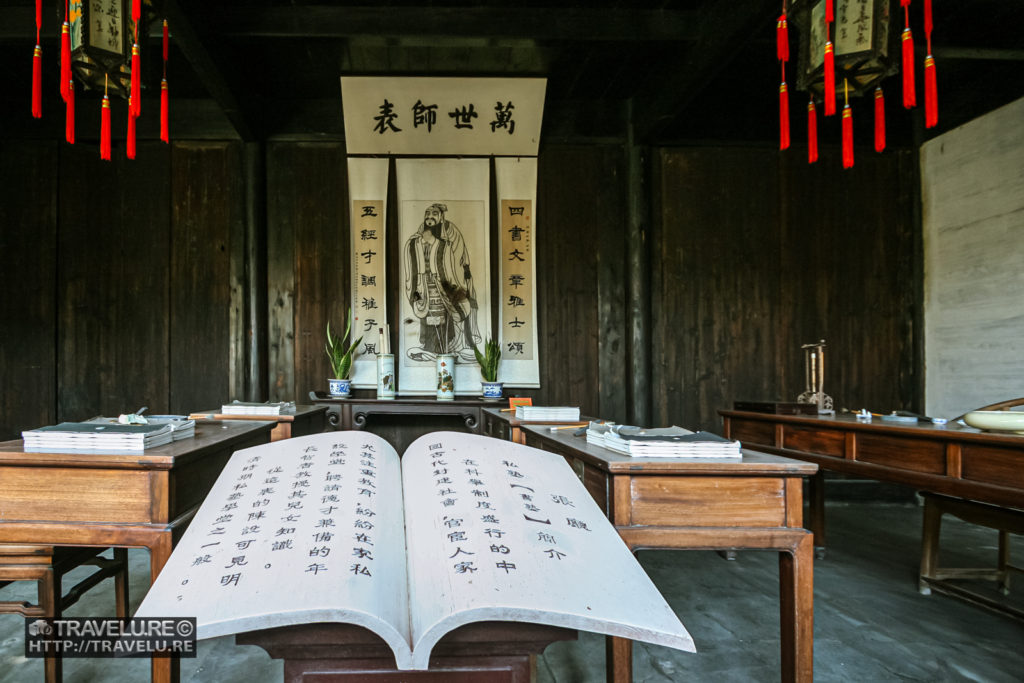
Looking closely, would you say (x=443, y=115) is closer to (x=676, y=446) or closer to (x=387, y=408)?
(x=387, y=408)

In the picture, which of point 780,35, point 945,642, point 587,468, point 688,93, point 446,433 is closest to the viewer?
point 446,433

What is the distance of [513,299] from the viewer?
4.04m

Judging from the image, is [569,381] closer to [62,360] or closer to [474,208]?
[474,208]

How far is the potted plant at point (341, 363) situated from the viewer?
12.0ft

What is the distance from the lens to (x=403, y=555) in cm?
56

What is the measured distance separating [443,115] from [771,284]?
106 inches

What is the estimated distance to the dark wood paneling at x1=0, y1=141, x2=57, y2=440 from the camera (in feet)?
12.8

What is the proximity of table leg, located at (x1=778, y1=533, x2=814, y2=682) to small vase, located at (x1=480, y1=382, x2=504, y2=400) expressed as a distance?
2.54m

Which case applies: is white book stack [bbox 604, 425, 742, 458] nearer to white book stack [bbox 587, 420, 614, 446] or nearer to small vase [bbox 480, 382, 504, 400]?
white book stack [bbox 587, 420, 614, 446]

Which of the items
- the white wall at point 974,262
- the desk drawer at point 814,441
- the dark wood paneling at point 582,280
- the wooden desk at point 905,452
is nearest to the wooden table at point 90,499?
the wooden desk at point 905,452

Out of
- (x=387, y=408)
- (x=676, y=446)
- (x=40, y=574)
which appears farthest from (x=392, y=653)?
(x=387, y=408)

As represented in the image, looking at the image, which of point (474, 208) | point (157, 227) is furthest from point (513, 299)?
point (157, 227)

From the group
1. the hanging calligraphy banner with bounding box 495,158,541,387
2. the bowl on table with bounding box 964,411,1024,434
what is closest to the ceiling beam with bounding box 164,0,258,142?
the hanging calligraphy banner with bounding box 495,158,541,387

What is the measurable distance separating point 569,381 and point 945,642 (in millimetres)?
2546
